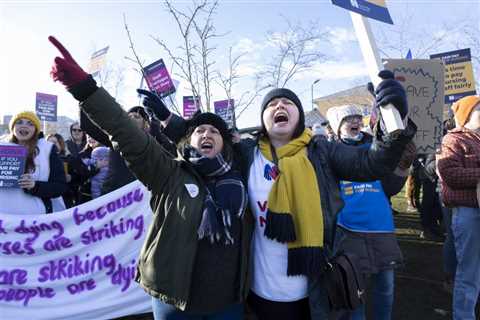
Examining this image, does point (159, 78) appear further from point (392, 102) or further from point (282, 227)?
point (392, 102)

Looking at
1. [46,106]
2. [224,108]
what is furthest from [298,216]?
[46,106]

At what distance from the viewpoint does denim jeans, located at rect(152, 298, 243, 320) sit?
1891 millimetres

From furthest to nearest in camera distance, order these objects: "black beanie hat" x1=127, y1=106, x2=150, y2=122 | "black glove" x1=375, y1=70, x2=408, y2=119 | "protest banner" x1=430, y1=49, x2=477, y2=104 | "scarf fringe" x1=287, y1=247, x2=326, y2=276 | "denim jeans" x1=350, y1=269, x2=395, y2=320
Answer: "protest banner" x1=430, y1=49, x2=477, y2=104 → "black beanie hat" x1=127, y1=106, x2=150, y2=122 → "denim jeans" x1=350, y1=269, x2=395, y2=320 → "scarf fringe" x1=287, y1=247, x2=326, y2=276 → "black glove" x1=375, y1=70, x2=408, y2=119

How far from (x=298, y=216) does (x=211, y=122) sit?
702 mm

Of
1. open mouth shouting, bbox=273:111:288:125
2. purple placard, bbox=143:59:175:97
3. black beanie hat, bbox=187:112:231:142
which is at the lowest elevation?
open mouth shouting, bbox=273:111:288:125

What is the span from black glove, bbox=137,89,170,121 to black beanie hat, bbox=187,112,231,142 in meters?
0.26

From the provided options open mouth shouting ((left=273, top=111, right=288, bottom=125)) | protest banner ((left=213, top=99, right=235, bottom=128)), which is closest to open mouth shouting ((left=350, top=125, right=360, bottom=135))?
open mouth shouting ((left=273, top=111, right=288, bottom=125))

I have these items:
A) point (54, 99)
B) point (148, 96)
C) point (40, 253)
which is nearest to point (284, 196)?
point (148, 96)

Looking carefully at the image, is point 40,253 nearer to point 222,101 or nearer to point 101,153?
point 101,153

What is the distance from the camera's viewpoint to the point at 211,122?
2.10m

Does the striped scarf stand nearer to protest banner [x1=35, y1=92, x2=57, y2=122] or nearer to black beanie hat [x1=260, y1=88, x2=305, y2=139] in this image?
black beanie hat [x1=260, y1=88, x2=305, y2=139]

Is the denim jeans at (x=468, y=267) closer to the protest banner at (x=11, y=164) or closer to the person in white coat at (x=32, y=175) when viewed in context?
the person in white coat at (x=32, y=175)

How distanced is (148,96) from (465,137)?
8.03ft

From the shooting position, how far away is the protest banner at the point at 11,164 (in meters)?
3.22
